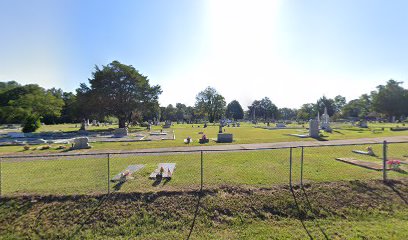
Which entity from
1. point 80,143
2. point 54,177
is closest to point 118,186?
point 54,177

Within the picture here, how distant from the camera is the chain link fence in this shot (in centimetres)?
732

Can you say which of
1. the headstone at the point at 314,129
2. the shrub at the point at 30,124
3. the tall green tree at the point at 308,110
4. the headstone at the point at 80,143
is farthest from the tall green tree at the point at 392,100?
the shrub at the point at 30,124

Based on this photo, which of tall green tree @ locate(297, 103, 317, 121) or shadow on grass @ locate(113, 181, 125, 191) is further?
tall green tree @ locate(297, 103, 317, 121)

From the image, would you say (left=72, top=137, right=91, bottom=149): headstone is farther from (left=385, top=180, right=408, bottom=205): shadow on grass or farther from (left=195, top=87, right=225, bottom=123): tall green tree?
(left=195, top=87, right=225, bottom=123): tall green tree

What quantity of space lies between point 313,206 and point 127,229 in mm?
5260

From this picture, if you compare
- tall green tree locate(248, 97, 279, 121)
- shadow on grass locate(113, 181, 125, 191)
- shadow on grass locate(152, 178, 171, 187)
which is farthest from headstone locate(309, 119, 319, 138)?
tall green tree locate(248, 97, 279, 121)

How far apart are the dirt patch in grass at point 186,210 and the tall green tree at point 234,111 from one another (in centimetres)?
11124

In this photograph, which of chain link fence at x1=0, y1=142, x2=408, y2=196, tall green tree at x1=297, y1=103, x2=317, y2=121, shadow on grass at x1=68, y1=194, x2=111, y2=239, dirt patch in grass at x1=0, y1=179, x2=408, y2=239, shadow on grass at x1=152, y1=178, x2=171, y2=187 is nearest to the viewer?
shadow on grass at x1=68, y1=194, x2=111, y2=239

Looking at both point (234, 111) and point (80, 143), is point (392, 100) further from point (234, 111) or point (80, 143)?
point (80, 143)

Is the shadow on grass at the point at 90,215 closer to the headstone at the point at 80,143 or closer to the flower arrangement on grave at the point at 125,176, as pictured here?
the flower arrangement on grave at the point at 125,176

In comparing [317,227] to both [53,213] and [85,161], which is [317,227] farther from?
[85,161]

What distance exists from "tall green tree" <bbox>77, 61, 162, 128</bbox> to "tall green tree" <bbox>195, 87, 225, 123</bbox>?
49.1 m

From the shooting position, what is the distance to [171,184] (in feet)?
24.6

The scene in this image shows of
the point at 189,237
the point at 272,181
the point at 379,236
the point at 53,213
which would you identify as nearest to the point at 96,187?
the point at 53,213
